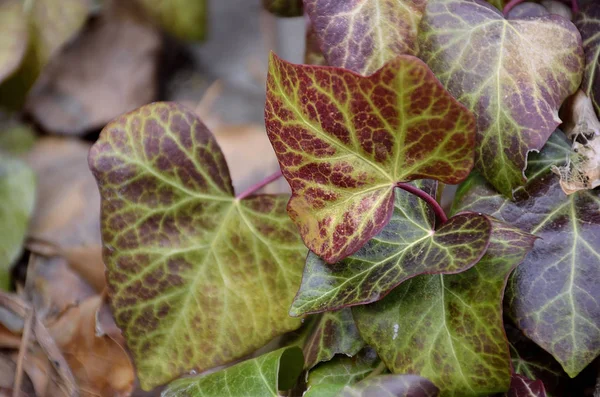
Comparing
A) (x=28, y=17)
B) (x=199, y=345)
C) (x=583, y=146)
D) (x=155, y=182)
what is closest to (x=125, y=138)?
(x=155, y=182)

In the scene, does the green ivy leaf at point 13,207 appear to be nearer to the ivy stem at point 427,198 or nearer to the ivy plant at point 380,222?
the ivy plant at point 380,222

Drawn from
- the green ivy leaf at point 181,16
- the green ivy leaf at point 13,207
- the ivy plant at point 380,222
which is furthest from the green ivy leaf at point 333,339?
the green ivy leaf at point 181,16

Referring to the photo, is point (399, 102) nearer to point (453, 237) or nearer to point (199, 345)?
point (453, 237)

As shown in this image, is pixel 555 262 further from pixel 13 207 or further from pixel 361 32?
pixel 13 207

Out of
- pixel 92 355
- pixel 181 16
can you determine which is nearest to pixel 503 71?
pixel 92 355

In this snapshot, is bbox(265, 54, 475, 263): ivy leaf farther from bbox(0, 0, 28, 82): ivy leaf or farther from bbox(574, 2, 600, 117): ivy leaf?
bbox(0, 0, 28, 82): ivy leaf

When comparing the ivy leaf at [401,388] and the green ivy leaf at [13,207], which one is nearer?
the ivy leaf at [401,388]
